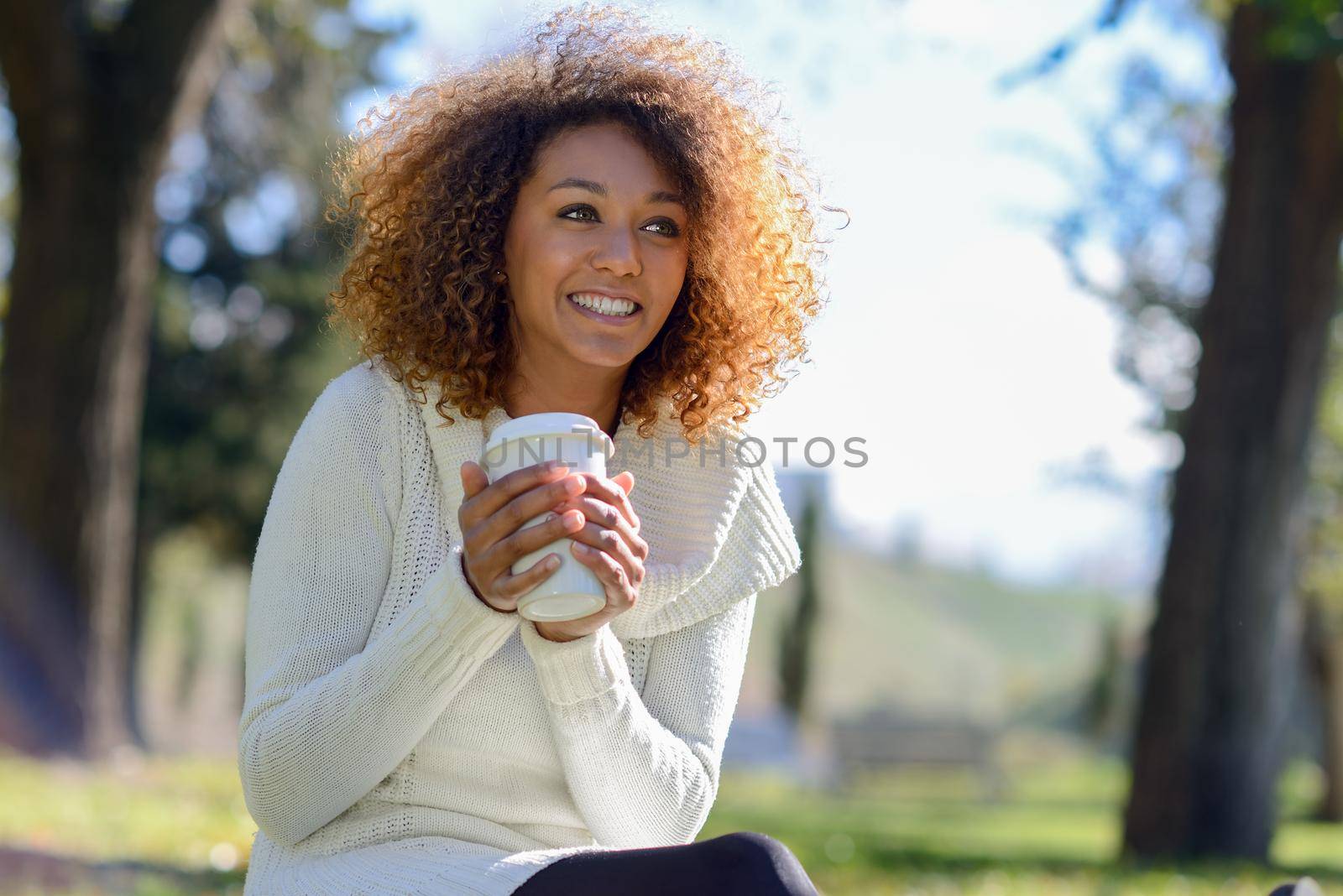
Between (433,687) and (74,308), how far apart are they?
21.0ft

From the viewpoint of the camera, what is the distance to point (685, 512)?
2271 millimetres

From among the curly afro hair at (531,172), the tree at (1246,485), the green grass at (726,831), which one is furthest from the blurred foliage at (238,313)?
the curly afro hair at (531,172)

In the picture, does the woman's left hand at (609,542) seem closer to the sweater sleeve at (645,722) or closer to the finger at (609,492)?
the finger at (609,492)

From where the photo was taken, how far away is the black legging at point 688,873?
5.57 feet

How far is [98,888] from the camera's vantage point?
3.79 metres

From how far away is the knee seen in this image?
168 centimetres

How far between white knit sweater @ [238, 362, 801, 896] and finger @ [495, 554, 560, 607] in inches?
2.9

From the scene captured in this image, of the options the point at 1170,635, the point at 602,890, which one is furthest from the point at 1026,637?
the point at 602,890

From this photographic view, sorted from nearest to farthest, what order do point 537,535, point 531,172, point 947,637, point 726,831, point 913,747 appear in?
1. point 537,535
2. point 531,172
3. point 726,831
4. point 913,747
5. point 947,637

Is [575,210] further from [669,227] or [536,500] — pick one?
[536,500]

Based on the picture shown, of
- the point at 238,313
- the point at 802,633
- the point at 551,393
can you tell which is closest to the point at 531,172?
the point at 551,393

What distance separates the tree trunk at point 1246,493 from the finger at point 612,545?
257 inches

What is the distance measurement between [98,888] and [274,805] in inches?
91.5

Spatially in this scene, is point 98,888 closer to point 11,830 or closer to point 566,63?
point 11,830
